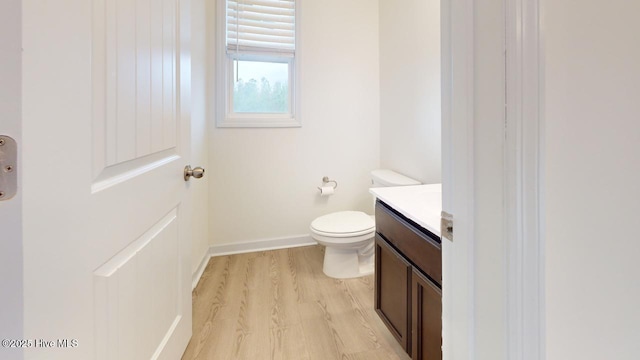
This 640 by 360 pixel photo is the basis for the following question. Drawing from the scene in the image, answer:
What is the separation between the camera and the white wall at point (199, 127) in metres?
2.06

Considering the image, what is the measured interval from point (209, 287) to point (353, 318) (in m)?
1.04

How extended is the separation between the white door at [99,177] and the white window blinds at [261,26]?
1582 millimetres

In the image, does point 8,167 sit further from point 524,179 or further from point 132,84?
point 524,179

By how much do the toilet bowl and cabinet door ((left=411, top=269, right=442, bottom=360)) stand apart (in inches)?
36.3

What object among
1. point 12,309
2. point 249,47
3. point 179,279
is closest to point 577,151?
point 12,309

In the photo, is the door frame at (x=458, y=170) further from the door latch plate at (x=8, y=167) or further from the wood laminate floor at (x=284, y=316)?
the wood laminate floor at (x=284, y=316)

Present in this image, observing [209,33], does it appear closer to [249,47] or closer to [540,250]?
[249,47]

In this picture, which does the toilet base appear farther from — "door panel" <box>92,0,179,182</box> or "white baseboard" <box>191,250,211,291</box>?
"door panel" <box>92,0,179,182</box>

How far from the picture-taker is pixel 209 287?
2.10 meters

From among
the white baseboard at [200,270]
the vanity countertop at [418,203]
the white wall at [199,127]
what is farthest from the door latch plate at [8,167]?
the white baseboard at [200,270]

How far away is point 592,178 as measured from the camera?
0.52 meters

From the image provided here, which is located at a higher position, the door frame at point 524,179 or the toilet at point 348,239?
the door frame at point 524,179

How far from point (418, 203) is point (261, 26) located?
2.18m

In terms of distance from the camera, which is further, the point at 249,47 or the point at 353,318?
the point at 249,47
